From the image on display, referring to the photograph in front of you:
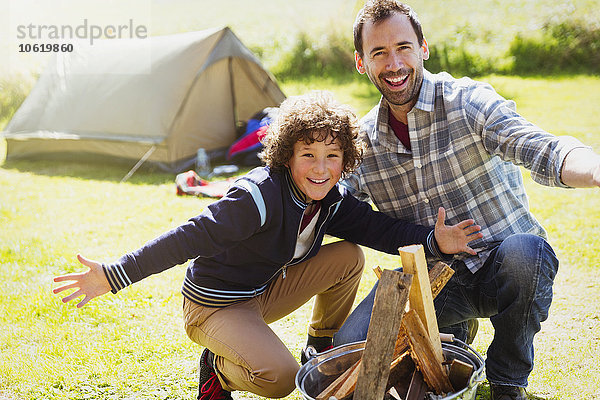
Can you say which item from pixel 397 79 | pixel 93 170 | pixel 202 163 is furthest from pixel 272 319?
pixel 93 170

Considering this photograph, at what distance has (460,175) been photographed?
112 inches

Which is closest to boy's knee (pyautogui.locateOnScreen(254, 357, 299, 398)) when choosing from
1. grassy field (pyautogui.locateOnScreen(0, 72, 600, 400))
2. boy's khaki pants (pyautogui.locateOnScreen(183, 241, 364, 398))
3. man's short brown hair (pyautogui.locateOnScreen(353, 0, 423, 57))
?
boy's khaki pants (pyautogui.locateOnScreen(183, 241, 364, 398))

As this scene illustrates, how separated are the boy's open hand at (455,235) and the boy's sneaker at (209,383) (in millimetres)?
1126

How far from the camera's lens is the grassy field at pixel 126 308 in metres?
3.12

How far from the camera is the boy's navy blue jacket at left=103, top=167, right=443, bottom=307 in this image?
244cm

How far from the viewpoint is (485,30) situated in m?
13.3

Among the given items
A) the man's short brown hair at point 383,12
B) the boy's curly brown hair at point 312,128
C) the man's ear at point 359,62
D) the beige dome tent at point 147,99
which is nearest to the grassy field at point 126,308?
the beige dome tent at point 147,99

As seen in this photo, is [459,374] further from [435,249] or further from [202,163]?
[202,163]

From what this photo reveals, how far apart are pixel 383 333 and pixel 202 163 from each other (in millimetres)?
6163

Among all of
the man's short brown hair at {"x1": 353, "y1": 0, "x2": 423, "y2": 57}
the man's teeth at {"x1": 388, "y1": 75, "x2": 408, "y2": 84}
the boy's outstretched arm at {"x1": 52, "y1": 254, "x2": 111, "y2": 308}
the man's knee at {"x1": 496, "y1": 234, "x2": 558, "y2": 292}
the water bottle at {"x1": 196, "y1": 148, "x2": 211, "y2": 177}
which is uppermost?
the man's short brown hair at {"x1": 353, "y1": 0, "x2": 423, "y2": 57}

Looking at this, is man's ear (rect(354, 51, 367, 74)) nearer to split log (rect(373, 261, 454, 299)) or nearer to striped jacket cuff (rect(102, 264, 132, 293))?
split log (rect(373, 261, 454, 299))

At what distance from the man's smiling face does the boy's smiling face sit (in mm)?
418

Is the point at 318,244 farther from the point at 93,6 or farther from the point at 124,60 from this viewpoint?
the point at 93,6

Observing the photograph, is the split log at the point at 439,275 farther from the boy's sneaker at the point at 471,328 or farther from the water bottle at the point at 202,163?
the water bottle at the point at 202,163
